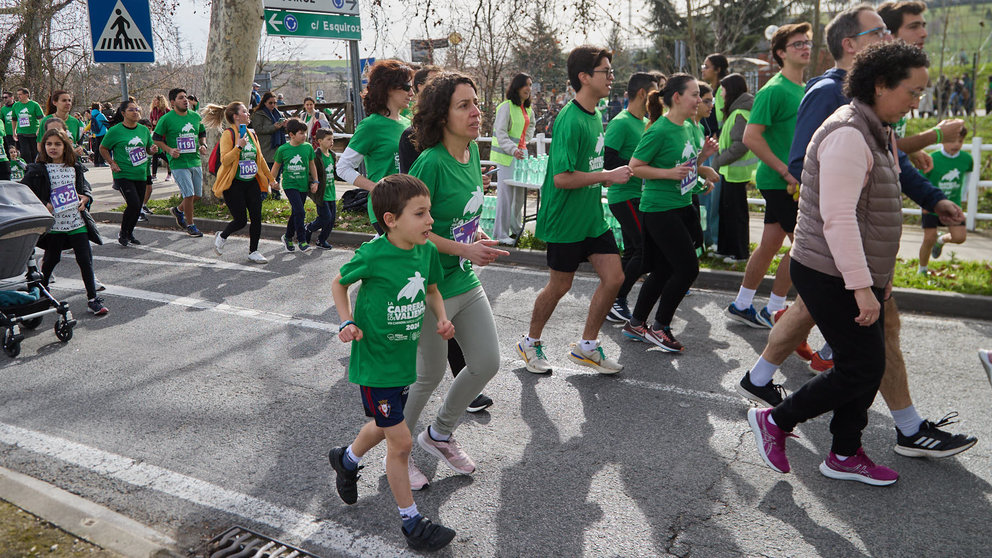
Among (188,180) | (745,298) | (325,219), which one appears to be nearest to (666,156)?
(745,298)

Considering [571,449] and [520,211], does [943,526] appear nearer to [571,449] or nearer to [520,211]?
[571,449]

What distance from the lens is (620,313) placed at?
659 centimetres

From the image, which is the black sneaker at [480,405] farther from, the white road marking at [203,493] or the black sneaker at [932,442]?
the black sneaker at [932,442]

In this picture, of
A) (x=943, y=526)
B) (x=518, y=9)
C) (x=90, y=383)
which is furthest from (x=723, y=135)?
(x=518, y=9)

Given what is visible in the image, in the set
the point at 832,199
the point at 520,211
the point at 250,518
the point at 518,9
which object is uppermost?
the point at 518,9

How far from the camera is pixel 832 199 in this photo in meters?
3.22

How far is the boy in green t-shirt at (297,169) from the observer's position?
32.2 feet

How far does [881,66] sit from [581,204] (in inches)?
80.6

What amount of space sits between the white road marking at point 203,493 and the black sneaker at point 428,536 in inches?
2.7

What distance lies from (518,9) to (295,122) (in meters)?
6.86

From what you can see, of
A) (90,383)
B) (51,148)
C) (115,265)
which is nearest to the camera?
(90,383)

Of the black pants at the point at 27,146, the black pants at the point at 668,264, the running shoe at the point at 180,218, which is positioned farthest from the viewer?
the black pants at the point at 27,146

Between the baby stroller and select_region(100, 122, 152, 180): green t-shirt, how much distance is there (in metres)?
4.31

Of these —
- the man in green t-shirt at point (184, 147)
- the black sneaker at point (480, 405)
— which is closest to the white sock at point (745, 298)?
the black sneaker at point (480, 405)
